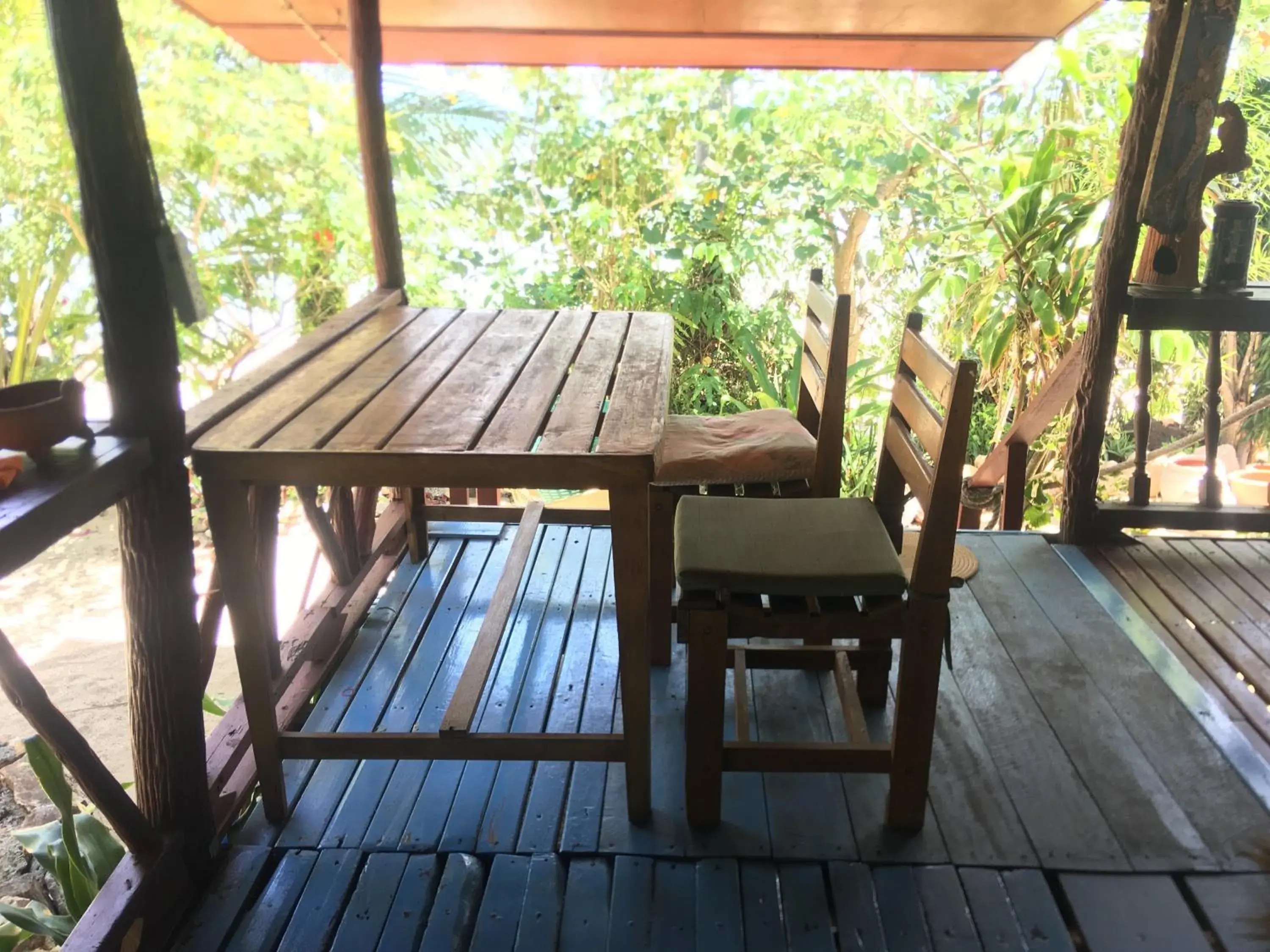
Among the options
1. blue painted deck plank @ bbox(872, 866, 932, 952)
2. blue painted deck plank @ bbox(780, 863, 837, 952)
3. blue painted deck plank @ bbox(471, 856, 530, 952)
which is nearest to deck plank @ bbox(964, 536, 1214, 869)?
blue painted deck plank @ bbox(872, 866, 932, 952)

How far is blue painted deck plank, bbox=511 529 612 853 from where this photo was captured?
172 centimetres

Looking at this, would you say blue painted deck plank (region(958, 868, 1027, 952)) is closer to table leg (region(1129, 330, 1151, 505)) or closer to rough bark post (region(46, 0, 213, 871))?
rough bark post (region(46, 0, 213, 871))

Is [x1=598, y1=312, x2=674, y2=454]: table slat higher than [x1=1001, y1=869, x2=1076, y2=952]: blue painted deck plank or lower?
higher

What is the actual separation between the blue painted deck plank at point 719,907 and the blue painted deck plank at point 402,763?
22.9 inches

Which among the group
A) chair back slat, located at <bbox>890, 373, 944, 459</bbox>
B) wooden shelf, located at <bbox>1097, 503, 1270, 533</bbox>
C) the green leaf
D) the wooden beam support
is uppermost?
chair back slat, located at <bbox>890, 373, 944, 459</bbox>

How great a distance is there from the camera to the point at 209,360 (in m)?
5.52

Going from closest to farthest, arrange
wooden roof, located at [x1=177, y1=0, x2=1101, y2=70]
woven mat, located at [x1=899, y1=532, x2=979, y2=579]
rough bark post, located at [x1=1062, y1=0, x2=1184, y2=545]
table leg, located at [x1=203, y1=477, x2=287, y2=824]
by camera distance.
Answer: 1. table leg, located at [x1=203, y1=477, x2=287, y2=824]
2. rough bark post, located at [x1=1062, y1=0, x2=1184, y2=545]
3. woven mat, located at [x1=899, y1=532, x2=979, y2=579]
4. wooden roof, located at [x1=177, y1=0, x2=1101, y2=70]

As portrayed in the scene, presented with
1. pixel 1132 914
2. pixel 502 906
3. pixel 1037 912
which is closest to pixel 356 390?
pixel 502 906

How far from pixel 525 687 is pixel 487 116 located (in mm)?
4859

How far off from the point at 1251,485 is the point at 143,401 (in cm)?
503

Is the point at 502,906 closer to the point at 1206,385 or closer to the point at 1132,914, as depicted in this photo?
the point at 1132,914

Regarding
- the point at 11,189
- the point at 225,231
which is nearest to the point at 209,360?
the point at 225,231

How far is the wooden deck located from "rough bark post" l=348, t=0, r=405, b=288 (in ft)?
4.34

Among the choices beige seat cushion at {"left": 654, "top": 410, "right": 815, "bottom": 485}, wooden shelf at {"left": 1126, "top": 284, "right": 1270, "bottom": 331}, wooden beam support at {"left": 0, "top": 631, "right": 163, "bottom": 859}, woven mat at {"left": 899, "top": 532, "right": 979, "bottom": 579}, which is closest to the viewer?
wooden beam support at {"left": 0, "top": 631, "right": 163, "bottom": 859}
